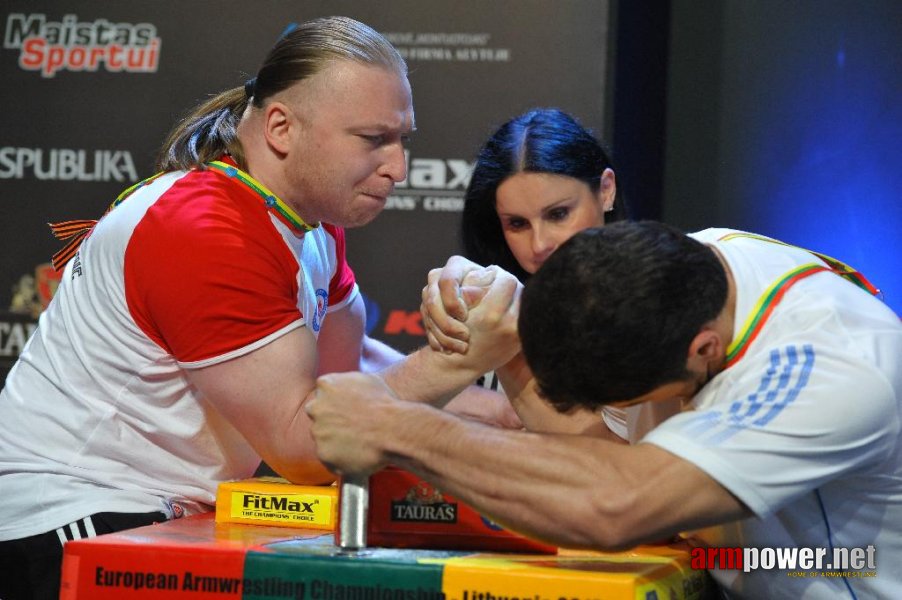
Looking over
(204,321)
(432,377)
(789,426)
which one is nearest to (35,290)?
(204,321)

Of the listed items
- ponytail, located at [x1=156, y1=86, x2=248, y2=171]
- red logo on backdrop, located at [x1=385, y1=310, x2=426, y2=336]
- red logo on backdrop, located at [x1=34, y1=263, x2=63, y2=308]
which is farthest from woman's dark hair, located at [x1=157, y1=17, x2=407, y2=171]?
red logo on backdrop, located at [x1=34, y1=263, x2=63, y2=308]

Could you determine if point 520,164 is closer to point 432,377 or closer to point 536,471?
point 432,377

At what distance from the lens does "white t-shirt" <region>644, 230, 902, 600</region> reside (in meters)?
1.23

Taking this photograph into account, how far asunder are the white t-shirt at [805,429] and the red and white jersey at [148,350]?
70 centimetres

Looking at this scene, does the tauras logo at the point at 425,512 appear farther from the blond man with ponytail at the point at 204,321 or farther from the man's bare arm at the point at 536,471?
the blond man with ponytail at the point at 204,321

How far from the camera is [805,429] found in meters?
1.23

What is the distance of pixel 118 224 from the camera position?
1798mm

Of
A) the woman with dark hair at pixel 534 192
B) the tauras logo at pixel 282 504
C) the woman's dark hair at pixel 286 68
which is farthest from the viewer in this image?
the woman with dark hair at pixel 534 192

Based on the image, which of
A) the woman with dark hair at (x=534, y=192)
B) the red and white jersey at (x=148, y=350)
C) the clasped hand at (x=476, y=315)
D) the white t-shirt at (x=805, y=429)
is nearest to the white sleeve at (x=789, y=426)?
the white t-shirt at (x=805, y=429)

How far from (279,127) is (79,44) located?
1.66 metres

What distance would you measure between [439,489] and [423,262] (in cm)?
189

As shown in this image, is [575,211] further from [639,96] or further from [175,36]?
[175,36]

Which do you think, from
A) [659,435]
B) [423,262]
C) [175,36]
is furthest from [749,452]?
[175,36]

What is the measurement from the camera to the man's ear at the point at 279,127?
6.40ft
